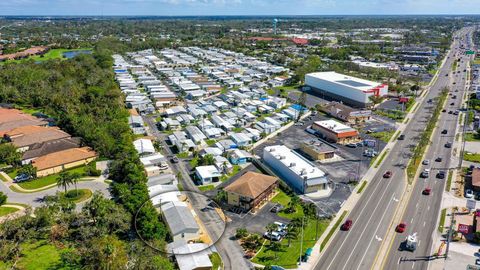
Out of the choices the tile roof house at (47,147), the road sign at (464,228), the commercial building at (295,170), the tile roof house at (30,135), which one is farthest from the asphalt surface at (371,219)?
the tile roof house at (30,135)

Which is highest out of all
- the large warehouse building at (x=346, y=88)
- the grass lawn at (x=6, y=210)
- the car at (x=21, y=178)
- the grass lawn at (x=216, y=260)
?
the large warehouse building at (x=346, y=88)

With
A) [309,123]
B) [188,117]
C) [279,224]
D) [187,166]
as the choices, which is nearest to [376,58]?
[309,123]

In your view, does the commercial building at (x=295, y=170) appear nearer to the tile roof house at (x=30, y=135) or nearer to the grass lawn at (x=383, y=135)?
the grass lawn at (x=383, y=135)

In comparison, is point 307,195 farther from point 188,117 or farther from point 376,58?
point 376,58

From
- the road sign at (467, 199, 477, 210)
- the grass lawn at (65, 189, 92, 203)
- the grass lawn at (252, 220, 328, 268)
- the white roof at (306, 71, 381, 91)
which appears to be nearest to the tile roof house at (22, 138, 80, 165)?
the grass lawn at (65, 189, 92, 203)

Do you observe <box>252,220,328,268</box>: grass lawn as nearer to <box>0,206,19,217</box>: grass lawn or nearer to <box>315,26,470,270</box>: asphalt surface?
<box>315,26,470,270</box>: asphalt surface
